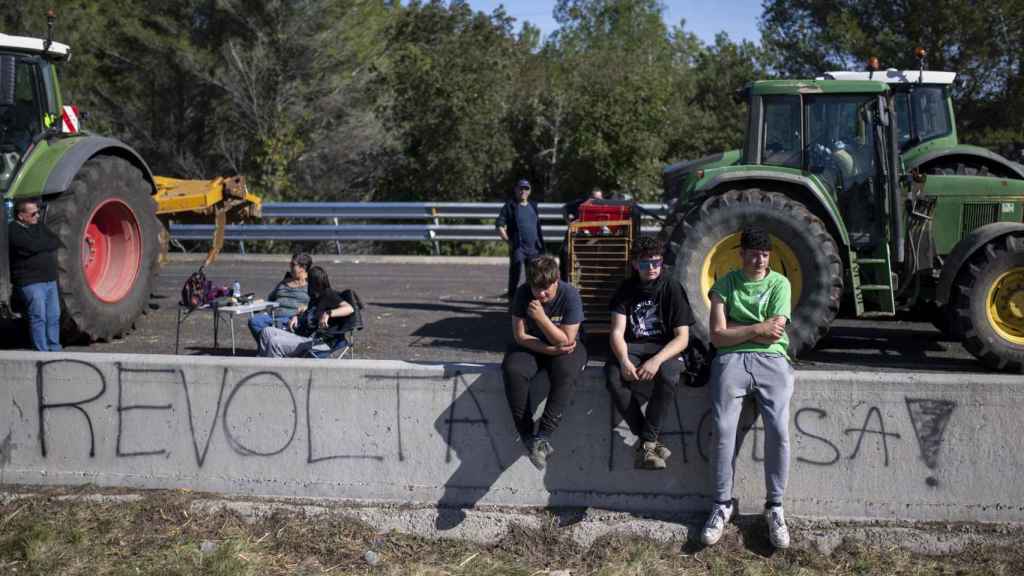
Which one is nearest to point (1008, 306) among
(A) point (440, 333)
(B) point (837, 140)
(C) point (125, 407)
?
(B) point (837, 140)

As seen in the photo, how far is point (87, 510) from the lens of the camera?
6219 mm

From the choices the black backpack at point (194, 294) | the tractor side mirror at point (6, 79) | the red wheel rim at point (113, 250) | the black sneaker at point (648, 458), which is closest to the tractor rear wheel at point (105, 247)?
the red wheel rim at point (113, 250)

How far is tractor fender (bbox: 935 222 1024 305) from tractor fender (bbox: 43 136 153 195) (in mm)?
7502

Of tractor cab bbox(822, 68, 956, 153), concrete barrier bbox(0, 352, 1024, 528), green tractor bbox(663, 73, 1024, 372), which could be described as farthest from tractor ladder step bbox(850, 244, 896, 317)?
concrete barrier bbox(0, 352, 1024, 528)

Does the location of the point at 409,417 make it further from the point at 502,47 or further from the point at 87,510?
the point at 502,47

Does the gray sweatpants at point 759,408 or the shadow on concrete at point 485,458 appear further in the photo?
the shadow on concrete at point 485,458

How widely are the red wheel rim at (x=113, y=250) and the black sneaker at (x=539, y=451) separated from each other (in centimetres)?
584

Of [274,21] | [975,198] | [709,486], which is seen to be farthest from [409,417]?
[274,21]

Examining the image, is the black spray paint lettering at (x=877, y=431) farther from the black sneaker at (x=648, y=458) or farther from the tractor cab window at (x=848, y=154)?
the tractor cab window at (x=848, y=154)

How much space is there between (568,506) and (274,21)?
1842 cm

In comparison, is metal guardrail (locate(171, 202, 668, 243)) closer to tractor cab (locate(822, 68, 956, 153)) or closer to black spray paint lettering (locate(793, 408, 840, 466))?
tractor cab (locate(822, 68, 956, 153))

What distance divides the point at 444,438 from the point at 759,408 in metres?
1.82

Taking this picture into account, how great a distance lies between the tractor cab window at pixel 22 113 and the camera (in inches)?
372

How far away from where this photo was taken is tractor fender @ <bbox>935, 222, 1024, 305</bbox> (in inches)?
323
